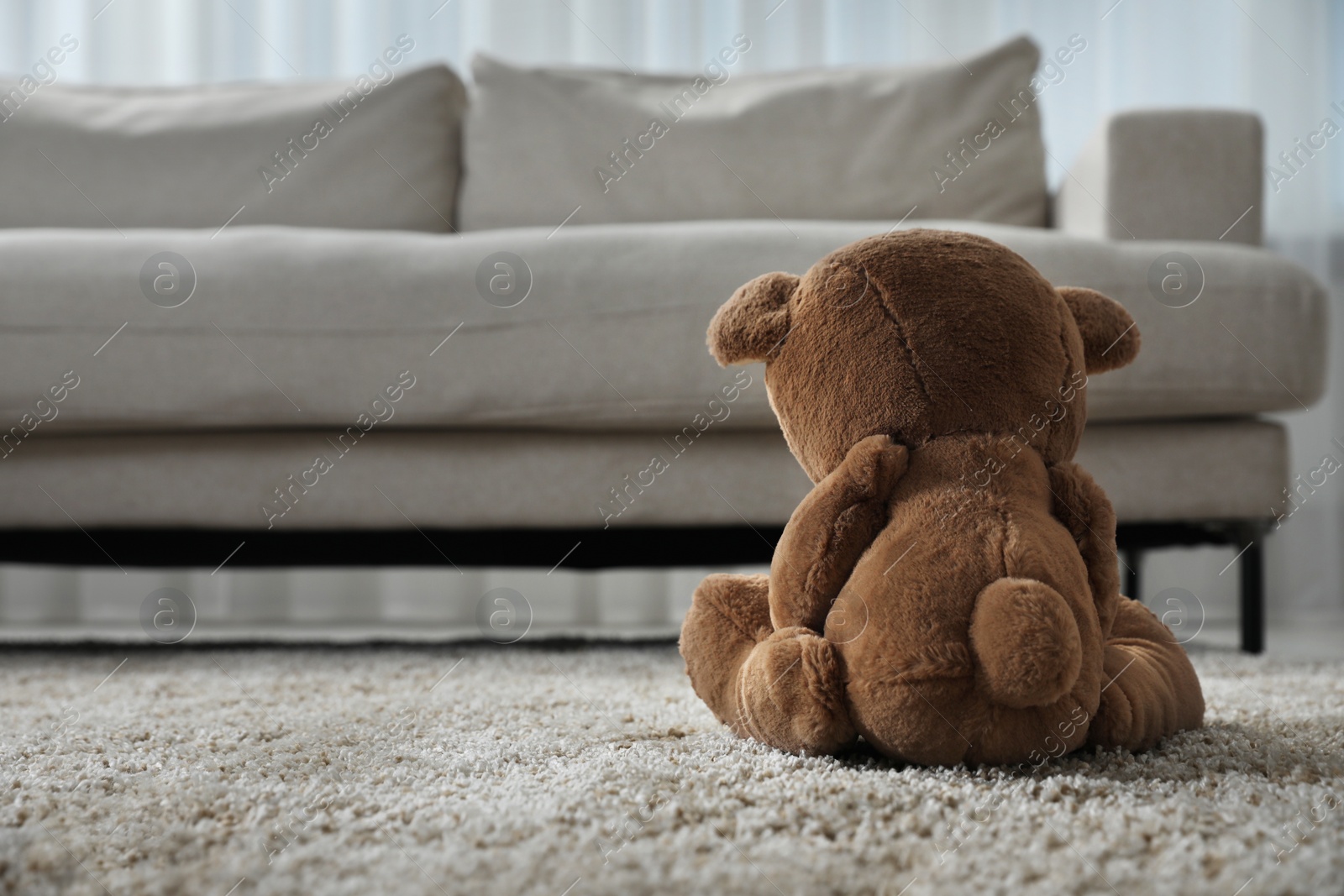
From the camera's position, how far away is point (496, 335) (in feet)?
3.87

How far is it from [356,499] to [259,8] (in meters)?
1.81

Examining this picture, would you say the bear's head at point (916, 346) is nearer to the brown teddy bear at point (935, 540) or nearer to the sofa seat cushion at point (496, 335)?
the brown teddy bear at point (935, 540)

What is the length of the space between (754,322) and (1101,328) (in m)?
0.25

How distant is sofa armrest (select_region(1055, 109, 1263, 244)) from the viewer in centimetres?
138

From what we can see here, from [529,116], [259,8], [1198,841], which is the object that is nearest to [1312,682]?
[1198,841]

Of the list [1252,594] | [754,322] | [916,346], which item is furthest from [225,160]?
[1252,594]

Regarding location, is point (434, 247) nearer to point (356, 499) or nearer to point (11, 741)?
point (356, 499)

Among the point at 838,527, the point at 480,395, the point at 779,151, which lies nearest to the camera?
the point at 838,527

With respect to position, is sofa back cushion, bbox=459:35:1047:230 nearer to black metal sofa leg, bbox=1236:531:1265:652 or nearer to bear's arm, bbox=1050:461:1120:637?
black metal sofa leg, bbox=1236:531:1265:652

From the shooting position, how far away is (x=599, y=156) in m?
1.74

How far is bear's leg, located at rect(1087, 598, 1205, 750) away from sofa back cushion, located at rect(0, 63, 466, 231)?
1.48 m

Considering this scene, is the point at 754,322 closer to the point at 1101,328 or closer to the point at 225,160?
the point at 1101,328

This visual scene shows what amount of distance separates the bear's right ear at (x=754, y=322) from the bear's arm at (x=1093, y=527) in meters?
0.21

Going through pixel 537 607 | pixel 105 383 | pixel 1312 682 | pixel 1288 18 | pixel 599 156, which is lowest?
pixel 537 607
